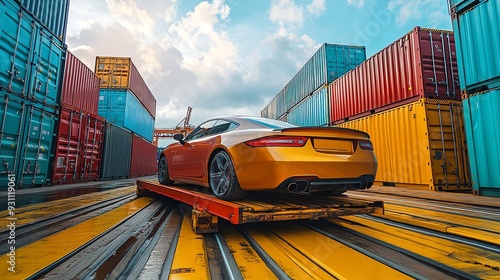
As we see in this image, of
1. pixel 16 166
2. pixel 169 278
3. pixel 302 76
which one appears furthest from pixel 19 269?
pixel 302 76

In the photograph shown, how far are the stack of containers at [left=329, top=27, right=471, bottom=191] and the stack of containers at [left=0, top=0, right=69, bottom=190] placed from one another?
10342mm

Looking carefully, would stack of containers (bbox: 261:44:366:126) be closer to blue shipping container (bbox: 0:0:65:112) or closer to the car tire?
the car tire

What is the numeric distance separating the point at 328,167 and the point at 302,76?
42.8 feet

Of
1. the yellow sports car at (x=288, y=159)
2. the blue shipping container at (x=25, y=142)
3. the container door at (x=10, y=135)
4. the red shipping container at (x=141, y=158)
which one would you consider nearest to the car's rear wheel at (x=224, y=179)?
the yellow sports car at (x=288, y=159)

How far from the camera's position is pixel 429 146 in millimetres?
6438

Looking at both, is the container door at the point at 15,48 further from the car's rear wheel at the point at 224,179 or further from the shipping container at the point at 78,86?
the car's rear wheel at the point at 224,179

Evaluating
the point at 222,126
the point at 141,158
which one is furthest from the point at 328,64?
the point at 141,158

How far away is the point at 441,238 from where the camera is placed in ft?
7.27

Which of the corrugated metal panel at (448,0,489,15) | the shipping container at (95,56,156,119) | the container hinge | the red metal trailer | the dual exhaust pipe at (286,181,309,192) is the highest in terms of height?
the shipping container at (95,56,156,119)

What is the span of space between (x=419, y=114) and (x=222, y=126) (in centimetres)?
612

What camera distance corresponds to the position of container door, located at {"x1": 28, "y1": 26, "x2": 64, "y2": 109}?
22.5ft

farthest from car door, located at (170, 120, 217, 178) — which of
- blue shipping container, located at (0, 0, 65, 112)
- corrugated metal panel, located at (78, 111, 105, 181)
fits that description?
corrugated metal panel, located at (78, 111, 105, 181)

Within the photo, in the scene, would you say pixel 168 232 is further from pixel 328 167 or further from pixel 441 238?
pixel 441 238

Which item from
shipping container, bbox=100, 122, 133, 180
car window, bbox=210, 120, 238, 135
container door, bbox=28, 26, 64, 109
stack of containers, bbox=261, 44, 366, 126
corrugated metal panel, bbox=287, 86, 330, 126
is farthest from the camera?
stack of containers, bbox=261, 44, 366, 126
